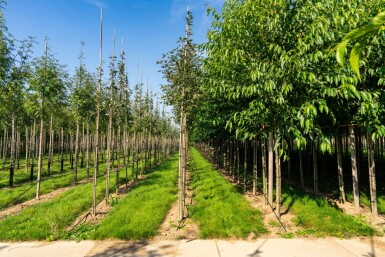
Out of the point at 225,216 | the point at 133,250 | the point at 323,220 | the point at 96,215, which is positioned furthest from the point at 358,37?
the point at 96,215

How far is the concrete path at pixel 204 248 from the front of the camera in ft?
21.8

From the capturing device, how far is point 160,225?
882cm

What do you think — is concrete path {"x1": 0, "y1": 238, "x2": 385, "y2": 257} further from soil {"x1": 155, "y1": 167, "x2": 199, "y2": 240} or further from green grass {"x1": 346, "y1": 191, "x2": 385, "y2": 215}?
green grass {"x1": 346, "y1": 191, "x2": 385, "y2": 215}

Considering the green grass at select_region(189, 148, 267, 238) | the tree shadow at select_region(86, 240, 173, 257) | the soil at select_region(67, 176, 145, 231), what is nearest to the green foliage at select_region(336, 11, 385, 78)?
the tree shadow at select_region(86, 240, 173, 257)

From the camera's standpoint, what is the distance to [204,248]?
702 cm

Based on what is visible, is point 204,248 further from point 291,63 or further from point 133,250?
point 291,63

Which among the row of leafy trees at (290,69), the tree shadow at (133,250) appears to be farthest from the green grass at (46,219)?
the row of leafy trees at (290,69)

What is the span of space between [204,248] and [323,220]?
4040 mm

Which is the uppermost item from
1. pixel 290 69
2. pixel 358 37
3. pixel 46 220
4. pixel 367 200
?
pixel 290 69

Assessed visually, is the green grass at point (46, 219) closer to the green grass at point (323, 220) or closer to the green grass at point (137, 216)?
the green grass at point (137, 216)

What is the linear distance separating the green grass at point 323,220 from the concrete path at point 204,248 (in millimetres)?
397

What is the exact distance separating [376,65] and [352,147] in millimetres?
2917

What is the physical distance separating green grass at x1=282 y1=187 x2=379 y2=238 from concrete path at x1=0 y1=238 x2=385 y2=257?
0.40 metres

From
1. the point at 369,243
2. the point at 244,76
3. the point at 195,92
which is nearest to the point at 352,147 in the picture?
the point at 369,243
